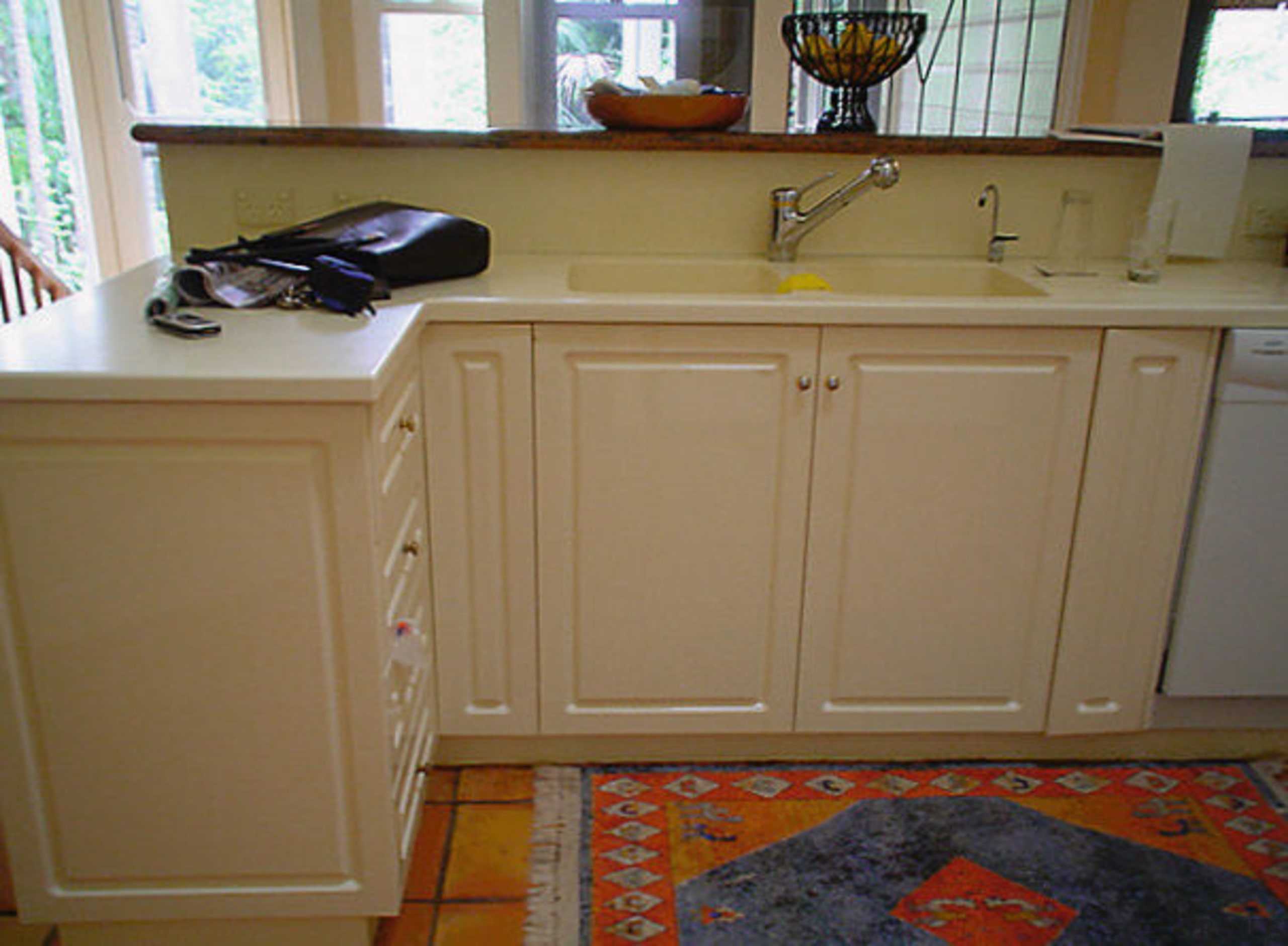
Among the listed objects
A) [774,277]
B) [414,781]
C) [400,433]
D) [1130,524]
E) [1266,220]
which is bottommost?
[414,781]

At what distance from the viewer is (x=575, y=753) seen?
6.78 ft

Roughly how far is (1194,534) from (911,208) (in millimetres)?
868

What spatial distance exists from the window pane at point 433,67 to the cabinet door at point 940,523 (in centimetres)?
334

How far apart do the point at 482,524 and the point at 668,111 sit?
93cm

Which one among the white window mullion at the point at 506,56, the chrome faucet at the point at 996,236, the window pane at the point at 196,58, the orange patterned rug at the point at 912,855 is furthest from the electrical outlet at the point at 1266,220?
the window pane at the point at 196,58

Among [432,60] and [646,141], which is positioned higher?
[432,60]

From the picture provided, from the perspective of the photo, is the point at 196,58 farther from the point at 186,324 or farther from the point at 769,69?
the point at 186,324

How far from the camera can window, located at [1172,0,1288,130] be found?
12.1 ft

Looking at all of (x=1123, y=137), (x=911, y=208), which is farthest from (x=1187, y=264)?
(x=911, y=208)

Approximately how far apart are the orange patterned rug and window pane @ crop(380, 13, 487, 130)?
11.5 ft

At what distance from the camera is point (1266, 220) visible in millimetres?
2275

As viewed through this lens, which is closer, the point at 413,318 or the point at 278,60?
the point at 413,318

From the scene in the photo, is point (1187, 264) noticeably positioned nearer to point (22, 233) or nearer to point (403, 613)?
point (403, 613)

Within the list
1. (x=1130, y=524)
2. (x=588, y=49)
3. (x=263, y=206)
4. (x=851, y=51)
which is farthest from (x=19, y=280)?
(x=1130, y=524)
